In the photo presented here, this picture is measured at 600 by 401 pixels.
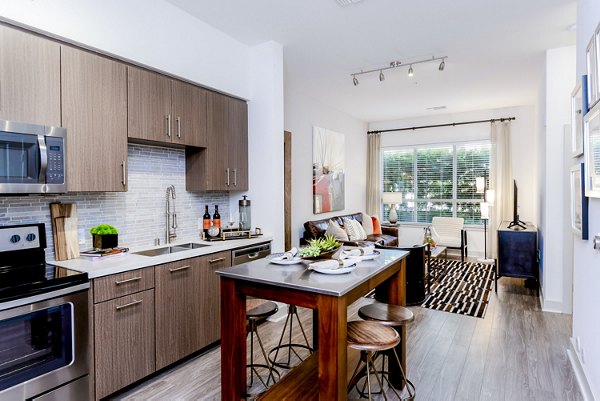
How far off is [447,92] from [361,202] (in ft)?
9.90

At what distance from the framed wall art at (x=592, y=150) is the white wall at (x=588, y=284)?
0.33 feet

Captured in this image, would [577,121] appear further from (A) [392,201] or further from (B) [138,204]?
(A) [392,201]

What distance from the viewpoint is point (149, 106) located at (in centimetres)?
276

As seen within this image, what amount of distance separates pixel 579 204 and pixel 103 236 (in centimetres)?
347

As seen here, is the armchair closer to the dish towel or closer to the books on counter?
the dish towel

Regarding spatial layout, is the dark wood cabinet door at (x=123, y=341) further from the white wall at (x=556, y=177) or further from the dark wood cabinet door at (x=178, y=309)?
the white wall at (x=556, y=177)

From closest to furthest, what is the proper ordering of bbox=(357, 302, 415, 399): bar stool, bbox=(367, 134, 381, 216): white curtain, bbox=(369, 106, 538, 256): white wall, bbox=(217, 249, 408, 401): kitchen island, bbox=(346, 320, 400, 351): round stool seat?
bbox=(217, 249, 408, 401): kitchen island, bbox=(346, 320, 400, 351): round stool seat, bbox=(357, 302, 415, 399): bar stool, bbox=(369, 106, 538, 256): white wall, bbox=(367, 134, 381, 216): white curtain

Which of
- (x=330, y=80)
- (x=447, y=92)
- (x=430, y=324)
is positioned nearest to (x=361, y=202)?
(x=447, y=92)

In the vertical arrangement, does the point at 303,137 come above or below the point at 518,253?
above

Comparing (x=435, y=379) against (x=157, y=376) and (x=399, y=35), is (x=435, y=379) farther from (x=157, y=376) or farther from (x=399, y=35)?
(x=399, y=35)

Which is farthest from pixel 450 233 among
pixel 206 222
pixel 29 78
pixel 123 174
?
pixel 29 78

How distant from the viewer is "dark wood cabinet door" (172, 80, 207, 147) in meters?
2.99

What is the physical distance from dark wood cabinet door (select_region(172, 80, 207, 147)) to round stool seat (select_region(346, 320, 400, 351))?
6.88ft

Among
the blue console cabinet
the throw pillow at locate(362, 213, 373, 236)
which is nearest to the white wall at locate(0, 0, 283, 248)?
the blue console cabinet
